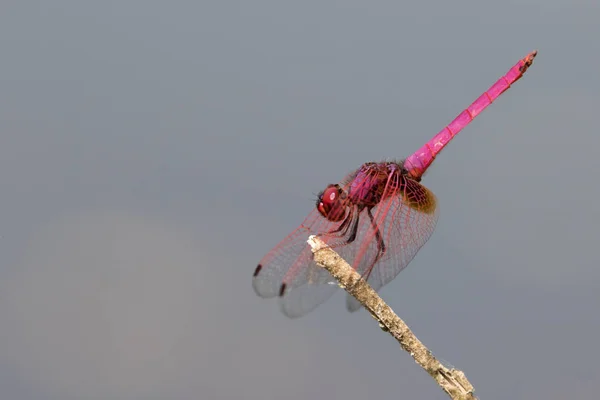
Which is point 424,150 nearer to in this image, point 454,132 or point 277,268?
point 454,132

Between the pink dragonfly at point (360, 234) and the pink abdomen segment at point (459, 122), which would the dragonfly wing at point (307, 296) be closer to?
the pink dragonfly at point (360, 234)

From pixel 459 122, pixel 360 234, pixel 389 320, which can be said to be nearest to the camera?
pixel 389 320

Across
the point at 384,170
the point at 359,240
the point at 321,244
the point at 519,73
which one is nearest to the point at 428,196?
the point at 384,170

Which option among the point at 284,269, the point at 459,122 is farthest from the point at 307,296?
the point at 459,122

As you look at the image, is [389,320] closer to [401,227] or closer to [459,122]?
[401,227]

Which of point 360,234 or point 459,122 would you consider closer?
point 360,234

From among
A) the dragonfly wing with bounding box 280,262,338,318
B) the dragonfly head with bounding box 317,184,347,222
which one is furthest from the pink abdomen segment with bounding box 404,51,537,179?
the dragonfly wing with bounding box 280,262,338,318

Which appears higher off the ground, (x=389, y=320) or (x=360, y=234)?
(x=360, y=234)

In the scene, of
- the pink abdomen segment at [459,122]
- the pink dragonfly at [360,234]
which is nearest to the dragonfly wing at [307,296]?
the pink dragonfly at [360,234]
